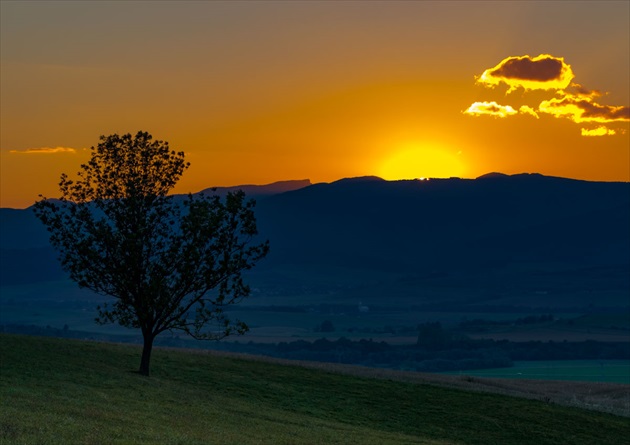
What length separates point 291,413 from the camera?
64688 millimetres

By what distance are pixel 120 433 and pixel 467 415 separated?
3620cm

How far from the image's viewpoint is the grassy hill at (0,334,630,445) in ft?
149

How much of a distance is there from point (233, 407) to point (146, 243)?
13843mm

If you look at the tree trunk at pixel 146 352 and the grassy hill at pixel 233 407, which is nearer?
the grassy hill at pixel 233 407

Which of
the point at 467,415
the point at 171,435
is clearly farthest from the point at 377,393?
the point at 171,435

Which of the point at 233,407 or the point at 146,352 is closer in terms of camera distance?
the point at 233,407

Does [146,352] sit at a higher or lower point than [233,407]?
higher

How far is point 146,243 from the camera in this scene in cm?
6975

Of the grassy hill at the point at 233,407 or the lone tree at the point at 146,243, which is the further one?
the lone tree at the point at 146,243

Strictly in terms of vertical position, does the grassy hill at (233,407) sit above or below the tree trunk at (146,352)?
below

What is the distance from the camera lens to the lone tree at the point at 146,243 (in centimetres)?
6919

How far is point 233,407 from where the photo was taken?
62.4 m

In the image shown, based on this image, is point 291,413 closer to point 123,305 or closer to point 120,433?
point 123,305

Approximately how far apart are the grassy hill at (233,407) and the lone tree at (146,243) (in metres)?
5.00
